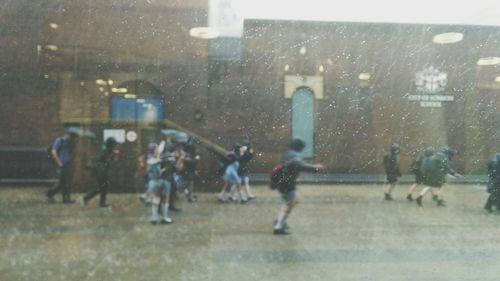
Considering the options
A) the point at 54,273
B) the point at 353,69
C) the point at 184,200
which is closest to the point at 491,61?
the point at 353,69

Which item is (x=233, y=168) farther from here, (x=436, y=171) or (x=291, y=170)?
(x=436, y=171)

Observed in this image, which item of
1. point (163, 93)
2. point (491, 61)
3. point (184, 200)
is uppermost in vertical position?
point (491, 61)

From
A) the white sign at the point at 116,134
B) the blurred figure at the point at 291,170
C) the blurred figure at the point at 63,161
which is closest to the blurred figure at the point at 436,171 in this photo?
the blurred figure at the point at 291,170

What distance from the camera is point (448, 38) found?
743 inches

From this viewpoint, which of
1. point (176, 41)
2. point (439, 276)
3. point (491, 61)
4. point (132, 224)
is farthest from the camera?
point (491, 61)

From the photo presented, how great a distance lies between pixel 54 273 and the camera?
573 centimetres

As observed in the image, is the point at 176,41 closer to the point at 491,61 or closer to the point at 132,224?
the point at 132,224

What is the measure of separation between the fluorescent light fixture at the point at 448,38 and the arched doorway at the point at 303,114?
5050 millimetres

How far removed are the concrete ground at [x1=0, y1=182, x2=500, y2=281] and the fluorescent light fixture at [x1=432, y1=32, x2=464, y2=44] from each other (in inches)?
345

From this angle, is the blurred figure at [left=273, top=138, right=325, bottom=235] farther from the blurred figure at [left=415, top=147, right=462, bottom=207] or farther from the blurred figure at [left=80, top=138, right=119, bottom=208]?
the blurred figure at [left=415, top=147, right=462, bottom=207]

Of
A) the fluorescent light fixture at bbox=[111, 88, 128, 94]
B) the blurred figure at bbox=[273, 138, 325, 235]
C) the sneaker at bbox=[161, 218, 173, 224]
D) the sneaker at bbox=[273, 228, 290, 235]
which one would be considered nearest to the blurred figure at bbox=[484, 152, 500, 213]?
the blurred figure at bbox=[273, 138, 325, 235]

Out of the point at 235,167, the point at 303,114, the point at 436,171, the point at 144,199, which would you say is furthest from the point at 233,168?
the point at 303,114

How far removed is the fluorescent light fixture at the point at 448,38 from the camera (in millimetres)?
18781

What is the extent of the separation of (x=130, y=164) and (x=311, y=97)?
7.82 meters
